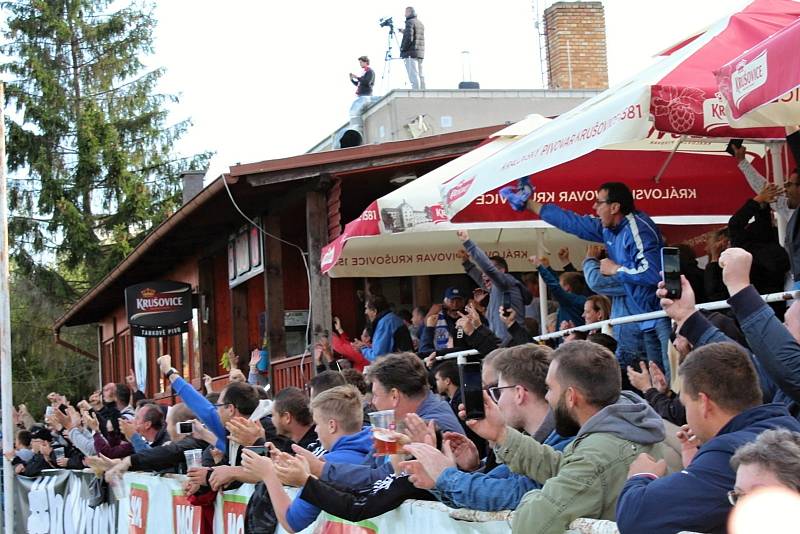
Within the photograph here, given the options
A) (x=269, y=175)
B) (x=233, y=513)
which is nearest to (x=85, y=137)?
(x=269, y=175)

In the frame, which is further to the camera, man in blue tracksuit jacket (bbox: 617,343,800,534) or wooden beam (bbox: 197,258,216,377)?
wooden beam (bbox: 197,258,216,377)

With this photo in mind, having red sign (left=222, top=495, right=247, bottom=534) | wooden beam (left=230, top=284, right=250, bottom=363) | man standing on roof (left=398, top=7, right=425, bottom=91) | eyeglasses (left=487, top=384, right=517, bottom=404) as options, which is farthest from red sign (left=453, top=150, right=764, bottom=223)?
man standing on roof (left=398, top=7, right=425, bottom=91)

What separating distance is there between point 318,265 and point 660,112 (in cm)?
767

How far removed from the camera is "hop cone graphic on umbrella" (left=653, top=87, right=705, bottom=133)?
638 centimetres

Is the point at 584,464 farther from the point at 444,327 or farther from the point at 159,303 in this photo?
the point at 159,303

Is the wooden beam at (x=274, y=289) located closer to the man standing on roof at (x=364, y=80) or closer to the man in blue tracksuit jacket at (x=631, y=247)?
the man in blue tracksuit jacket at (x=631, y=247)

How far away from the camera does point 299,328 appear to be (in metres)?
17.0

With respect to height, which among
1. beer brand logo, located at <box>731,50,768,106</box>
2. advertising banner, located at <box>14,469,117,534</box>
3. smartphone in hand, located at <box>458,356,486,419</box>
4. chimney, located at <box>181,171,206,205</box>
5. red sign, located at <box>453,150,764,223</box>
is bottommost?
advertising banner, located at <box>14,469,117,534</box>

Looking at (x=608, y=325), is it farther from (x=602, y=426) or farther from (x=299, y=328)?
(x=299, y=328)

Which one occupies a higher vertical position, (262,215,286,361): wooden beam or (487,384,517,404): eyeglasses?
(262,215,286,361): wooden beam

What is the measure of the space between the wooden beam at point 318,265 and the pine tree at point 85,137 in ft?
85.6

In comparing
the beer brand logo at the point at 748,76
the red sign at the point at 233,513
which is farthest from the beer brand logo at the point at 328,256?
the beer brand logo at the point at 748,76

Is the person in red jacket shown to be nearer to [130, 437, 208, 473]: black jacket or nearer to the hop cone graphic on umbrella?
[130, 437, 208, 473]: black jacket

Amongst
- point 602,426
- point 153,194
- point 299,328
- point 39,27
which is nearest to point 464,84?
point 299,328
